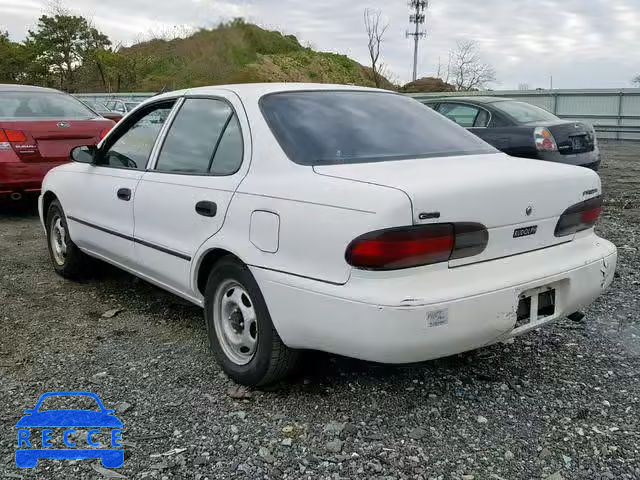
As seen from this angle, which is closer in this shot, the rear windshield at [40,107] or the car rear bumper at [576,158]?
the rear windshield at [40,107]

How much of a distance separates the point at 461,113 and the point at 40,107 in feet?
18.1

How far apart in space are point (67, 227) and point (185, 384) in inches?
85.3

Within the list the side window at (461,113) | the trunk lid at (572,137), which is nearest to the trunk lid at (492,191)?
the trunk lid at (572,137)

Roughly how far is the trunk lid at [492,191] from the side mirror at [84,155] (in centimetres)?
236

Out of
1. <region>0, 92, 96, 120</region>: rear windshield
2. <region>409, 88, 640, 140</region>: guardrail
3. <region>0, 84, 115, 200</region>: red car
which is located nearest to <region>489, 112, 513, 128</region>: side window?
<region>0, 84, 115, 200</region>: red car

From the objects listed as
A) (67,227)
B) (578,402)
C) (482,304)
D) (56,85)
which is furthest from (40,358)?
(56,85)

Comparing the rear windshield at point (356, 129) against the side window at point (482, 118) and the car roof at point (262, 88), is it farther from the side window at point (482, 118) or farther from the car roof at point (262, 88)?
the side window at point (482, 118)

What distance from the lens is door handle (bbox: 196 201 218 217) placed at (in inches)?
120

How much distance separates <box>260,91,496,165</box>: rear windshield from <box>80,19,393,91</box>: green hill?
7.05 metres

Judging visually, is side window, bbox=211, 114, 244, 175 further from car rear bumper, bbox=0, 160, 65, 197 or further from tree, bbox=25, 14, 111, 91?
tree, bbox=25, 14, 111, 91

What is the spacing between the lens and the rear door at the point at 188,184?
10.1 feet

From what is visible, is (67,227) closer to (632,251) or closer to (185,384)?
(185,384)

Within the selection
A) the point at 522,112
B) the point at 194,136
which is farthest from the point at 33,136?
the point at 522,112

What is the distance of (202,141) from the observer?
340 centimetres
